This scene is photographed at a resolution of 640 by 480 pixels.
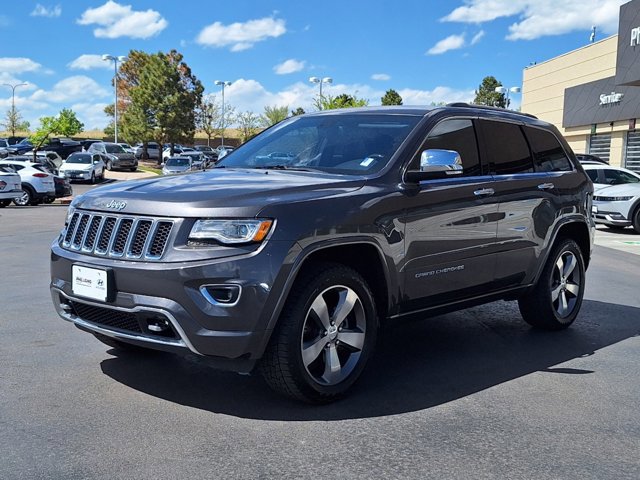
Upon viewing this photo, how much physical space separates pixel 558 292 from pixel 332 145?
2701mm

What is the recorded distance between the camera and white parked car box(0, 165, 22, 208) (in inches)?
815

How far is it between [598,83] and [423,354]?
30.4 metres

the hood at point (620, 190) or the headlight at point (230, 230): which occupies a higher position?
the headlight at point (230, 230)

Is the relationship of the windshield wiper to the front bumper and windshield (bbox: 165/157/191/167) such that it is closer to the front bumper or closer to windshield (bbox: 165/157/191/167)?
the front bumper

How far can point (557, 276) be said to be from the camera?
6398mm

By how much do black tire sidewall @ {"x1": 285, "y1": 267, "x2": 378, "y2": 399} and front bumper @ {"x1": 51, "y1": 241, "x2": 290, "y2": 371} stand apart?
0.60 ft

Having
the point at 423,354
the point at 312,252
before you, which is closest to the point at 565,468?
the point at 312,252

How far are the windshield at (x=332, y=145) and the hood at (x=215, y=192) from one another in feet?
0.97

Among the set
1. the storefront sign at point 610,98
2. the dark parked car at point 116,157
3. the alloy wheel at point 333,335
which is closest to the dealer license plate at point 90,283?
the alloy wheel at point 333,335

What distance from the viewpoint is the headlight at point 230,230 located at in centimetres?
Answer: 379

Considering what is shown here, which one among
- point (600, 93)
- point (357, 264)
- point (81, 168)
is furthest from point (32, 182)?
point (600, 93)

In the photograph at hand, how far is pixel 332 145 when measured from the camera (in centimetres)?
511

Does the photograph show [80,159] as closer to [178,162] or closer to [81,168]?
[81,168]

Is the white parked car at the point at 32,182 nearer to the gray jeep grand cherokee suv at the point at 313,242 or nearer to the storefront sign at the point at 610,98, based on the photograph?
the gray jeep grand cherokee suv at the point at 313,242
